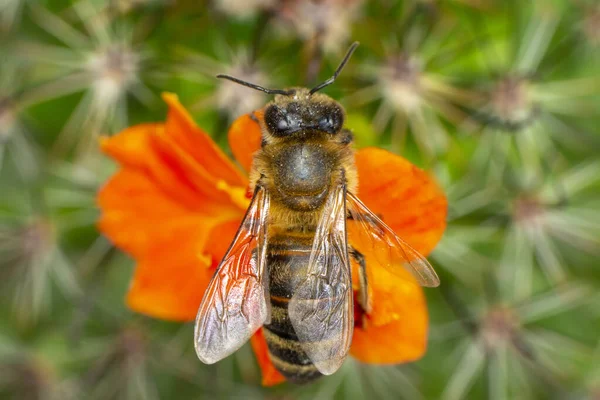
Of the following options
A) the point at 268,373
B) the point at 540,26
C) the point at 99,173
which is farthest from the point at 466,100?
the point at 99,173

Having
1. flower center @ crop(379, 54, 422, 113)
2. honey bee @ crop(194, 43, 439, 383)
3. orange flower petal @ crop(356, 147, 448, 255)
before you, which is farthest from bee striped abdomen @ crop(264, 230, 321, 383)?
flower center @ crop(379, 54, 422, 113)

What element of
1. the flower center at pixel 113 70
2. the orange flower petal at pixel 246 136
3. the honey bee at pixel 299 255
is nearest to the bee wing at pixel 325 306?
the honey bee at pixel 299 255

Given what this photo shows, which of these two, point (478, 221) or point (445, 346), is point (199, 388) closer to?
point (445, 346)

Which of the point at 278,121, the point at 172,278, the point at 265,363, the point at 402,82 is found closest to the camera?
the point at 278,121

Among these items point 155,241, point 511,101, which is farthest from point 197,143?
point 511,101

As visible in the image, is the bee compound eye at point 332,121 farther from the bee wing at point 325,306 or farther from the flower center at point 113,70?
the flower center at point 113,70

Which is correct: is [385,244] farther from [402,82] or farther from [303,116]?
[402,82]

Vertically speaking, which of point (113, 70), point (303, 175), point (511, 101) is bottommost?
point (303, 175)
